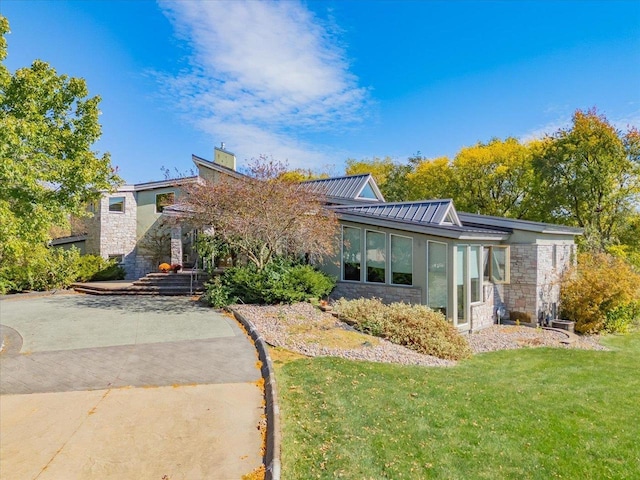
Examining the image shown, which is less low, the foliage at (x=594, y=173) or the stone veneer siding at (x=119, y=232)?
the foliage at (x=594, y=173)

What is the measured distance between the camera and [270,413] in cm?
548

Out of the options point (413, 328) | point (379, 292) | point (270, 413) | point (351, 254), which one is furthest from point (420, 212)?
point (270, 413)

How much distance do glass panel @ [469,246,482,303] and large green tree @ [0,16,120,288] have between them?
1211cm

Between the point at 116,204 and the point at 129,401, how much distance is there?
18.6 m

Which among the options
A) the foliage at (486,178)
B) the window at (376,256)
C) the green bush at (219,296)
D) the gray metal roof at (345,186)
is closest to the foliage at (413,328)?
the window at (376,256)

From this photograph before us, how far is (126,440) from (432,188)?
31233 millimetres

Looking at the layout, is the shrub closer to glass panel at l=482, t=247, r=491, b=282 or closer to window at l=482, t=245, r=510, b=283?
window at l=482, t=245, r=510, b=283

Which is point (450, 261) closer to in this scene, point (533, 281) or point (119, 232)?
point (533, 281)

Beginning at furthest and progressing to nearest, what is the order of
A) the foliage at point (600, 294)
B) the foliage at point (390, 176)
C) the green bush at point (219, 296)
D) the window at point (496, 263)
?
1. the foliage at point (390, 176)
2. the window at point (496, 263)
3. the foliage at point (600, 294)
4. the green bush at point (219, 296)

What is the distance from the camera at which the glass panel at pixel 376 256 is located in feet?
46.5

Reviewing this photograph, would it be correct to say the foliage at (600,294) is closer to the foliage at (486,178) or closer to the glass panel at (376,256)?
the glass panel at (376,256)

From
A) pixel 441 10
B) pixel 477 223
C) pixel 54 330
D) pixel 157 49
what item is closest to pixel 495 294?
pixel 477 223

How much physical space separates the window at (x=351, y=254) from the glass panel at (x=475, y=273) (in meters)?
4.08

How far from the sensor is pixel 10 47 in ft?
27.3
